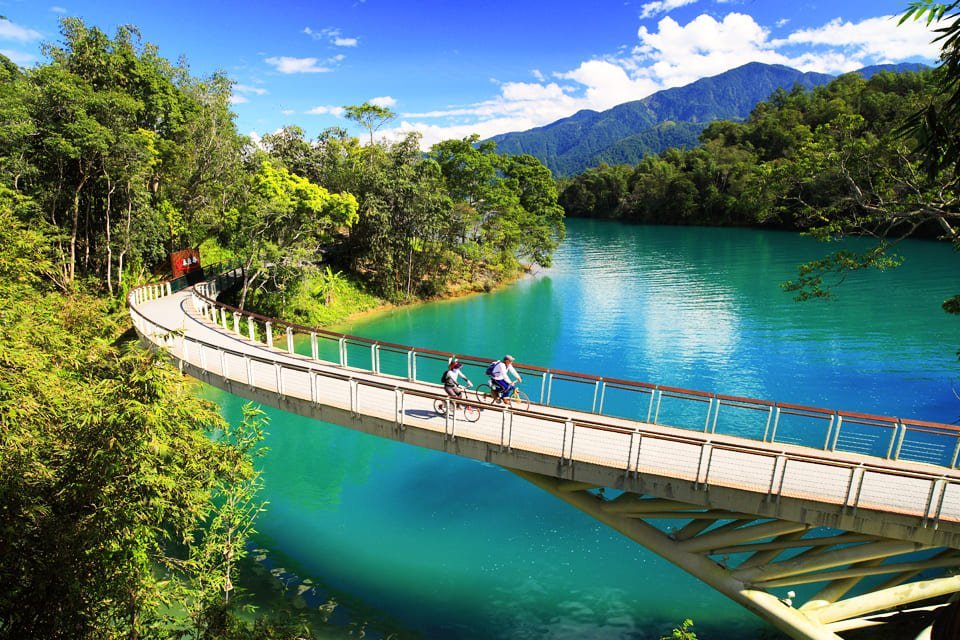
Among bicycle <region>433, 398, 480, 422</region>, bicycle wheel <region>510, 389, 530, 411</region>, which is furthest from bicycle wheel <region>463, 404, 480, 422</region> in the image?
bicycle wheel <region>510, 389, 530, 411</region>

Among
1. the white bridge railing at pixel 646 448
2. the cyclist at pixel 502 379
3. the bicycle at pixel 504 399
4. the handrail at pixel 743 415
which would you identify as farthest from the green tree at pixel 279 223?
the cyclist at pixel 502 379

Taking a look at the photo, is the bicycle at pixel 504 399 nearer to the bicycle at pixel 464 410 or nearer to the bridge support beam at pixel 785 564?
the bicycle at pixel 464 410

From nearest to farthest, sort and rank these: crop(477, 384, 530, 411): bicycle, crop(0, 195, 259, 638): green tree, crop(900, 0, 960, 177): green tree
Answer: crop(900, 0, 960, 177): green tree, crop(0, 195, 259, 638): green tree, crop(477, 384, 530, 411): bicycle

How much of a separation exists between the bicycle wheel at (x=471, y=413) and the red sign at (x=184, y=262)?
74.2 ft

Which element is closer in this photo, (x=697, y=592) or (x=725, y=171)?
(x=697, y=592)

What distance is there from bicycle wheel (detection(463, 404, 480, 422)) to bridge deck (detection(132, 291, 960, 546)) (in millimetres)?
149

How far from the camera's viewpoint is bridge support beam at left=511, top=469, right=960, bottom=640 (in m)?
8.61

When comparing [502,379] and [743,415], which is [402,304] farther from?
[502,379]

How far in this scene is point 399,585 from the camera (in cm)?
1242

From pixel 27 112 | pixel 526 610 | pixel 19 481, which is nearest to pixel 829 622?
pixel 526 610

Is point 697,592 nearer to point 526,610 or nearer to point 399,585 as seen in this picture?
point 526,610

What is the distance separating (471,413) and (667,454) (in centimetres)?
401

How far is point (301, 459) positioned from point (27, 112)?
16665 millimetres

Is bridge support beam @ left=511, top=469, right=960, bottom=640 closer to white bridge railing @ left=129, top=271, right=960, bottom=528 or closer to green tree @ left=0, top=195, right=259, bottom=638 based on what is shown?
white bridge railing @ left=129, top=271, right=960, bottom=528
